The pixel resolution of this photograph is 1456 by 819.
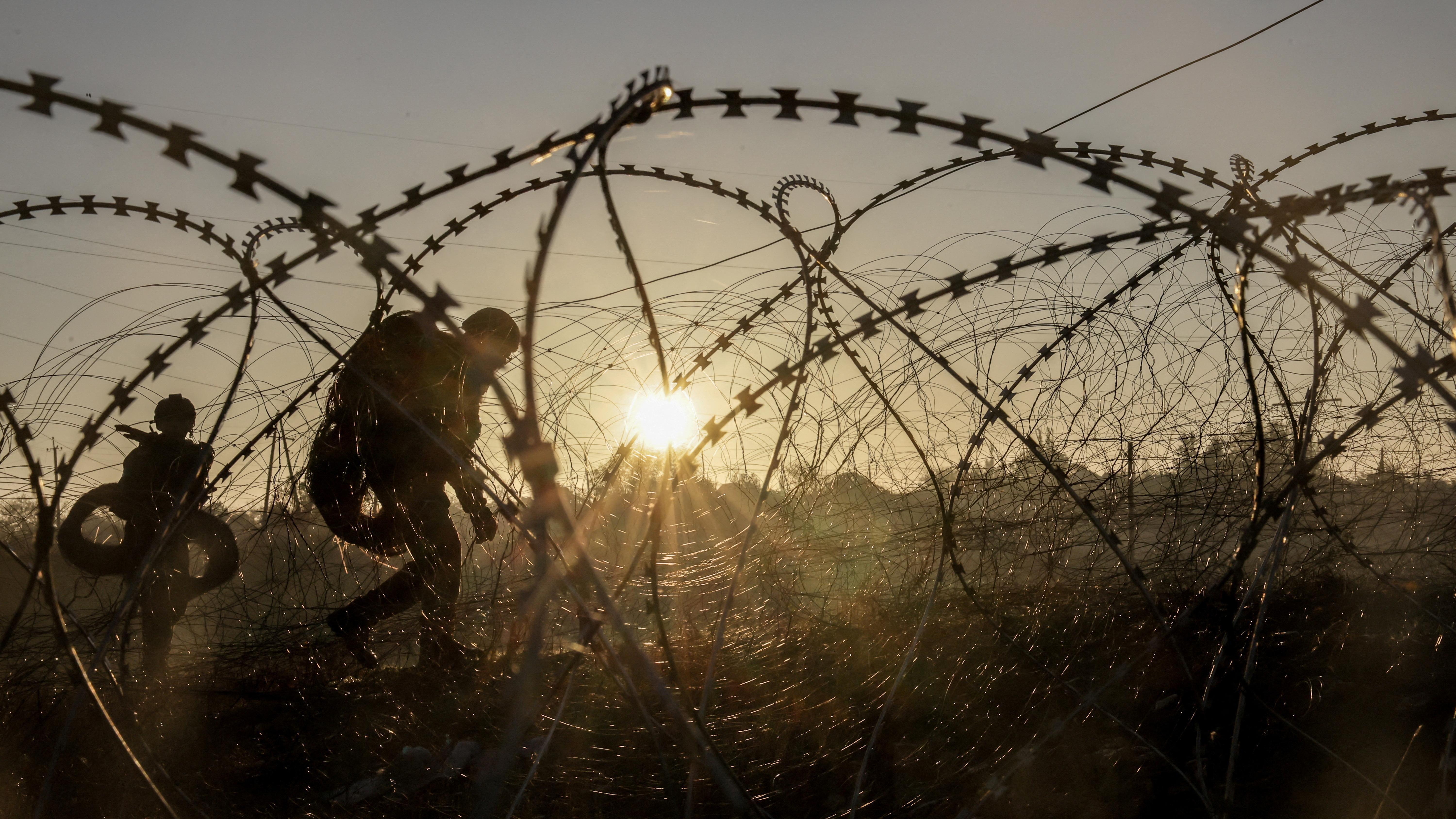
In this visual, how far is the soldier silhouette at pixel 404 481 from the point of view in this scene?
4230 mm

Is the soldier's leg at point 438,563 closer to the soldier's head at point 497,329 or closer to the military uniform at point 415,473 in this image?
the military uniform at point 415,473

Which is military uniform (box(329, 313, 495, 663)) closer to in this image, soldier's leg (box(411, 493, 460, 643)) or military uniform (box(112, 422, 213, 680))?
soldier's leg (box(411, 493, 460, 643))

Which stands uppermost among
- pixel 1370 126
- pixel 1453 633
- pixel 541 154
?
pixel 1370 126

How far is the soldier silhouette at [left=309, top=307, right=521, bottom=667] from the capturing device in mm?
4230

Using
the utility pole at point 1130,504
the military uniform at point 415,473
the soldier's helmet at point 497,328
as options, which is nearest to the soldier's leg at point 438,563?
the military uniform at point 415,473

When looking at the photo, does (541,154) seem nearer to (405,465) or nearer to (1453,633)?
(405,465)

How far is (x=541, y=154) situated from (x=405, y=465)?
8.86ft

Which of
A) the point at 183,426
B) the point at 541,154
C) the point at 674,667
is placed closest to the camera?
the point at 541,154

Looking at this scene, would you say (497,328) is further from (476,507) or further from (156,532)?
(156,532)

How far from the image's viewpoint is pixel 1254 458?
13.9ft

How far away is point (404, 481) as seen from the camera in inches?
180

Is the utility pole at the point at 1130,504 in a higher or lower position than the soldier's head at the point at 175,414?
lower

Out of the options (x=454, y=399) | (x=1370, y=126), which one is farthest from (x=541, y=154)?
(x=1370, y=126)

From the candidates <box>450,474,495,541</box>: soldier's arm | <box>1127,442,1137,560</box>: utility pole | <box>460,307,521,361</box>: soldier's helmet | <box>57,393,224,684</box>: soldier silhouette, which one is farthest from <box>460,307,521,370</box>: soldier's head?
<box>1127,442,1137,560</box>: utility pole
